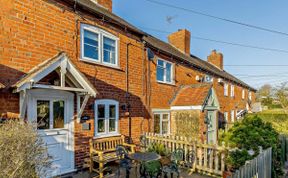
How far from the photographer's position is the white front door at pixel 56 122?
5.96 meters

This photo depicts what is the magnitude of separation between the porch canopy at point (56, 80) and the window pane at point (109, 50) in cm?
224

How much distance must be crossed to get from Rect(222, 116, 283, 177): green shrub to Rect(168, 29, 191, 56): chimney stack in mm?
11256

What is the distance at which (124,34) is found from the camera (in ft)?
30.3

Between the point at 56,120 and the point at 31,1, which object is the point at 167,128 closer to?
the point at 56,120

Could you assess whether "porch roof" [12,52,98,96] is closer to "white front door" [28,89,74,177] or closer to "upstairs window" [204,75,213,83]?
"white front door" [28,89,74,177]

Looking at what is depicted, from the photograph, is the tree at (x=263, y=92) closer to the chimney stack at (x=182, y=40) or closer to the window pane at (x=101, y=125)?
the chimney stack at (x=182, y=40)

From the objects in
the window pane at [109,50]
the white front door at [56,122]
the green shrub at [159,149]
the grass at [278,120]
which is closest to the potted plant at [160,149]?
the green shrub at [159,149]

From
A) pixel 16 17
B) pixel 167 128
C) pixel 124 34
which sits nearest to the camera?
pixel 16 17

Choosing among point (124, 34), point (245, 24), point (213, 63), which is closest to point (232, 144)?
point (124, 34)

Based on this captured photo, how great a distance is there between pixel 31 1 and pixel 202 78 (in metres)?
13.1

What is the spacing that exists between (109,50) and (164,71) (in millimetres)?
4639

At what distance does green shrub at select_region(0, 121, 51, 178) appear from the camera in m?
3.07

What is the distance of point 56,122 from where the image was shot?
6.48 m

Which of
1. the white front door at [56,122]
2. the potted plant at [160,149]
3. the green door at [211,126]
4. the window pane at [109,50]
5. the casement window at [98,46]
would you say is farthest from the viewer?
the green door at [211,126]
